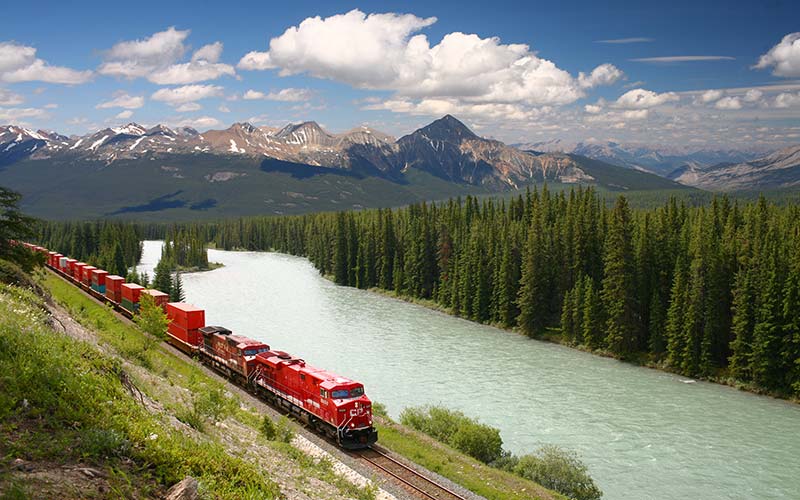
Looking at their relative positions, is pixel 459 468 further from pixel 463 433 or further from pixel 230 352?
pixel 230 352

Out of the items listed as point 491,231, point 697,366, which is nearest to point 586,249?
point 491,231

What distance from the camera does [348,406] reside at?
3431 centimetres

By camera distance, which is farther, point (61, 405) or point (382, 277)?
point (382, 277)

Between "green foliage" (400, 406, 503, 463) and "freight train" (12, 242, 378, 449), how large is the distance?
6185 millimetres

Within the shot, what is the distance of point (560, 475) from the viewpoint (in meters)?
33.8

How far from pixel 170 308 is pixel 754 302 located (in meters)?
62.2

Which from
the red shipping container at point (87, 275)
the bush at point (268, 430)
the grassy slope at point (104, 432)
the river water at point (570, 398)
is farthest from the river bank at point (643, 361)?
the red shipping container at point (87, 275)

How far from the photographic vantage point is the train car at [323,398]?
34.3m

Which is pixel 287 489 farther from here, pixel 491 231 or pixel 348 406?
pixel 491 231

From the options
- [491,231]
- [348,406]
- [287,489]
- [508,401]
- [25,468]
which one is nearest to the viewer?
[25,468]

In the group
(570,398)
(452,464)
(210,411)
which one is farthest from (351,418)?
(570,398)

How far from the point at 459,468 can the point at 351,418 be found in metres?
6.84

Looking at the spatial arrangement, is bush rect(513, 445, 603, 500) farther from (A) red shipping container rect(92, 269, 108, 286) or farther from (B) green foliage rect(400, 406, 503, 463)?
(A) red shipping container rect(92, 269, 108, 286)

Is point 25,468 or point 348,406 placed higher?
point 25,468
